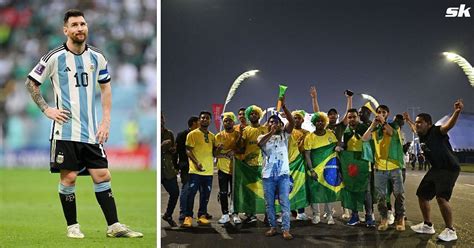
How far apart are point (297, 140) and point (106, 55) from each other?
1.62 m

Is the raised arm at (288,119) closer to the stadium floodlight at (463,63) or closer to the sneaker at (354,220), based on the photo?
the sneaker at (354,220)

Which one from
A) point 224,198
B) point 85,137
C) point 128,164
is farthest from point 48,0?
point 224,198

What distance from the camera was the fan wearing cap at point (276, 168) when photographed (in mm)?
3812

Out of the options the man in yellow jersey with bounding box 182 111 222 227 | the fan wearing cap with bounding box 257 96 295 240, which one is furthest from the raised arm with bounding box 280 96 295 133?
the man in yellow jersey with bounding box 182 111 222 227

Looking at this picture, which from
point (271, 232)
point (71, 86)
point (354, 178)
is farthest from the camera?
point (354, 178)

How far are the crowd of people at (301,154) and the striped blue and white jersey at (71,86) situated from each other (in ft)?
1.94

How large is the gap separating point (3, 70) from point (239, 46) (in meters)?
1.81

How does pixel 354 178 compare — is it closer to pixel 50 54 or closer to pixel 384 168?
pixel 384 168

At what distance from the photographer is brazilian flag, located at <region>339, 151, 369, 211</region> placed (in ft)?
12.9

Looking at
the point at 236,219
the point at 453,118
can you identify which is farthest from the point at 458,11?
the point at 236,219

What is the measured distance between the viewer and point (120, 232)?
381 centimetres

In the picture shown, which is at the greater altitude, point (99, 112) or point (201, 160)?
point (99, 112)

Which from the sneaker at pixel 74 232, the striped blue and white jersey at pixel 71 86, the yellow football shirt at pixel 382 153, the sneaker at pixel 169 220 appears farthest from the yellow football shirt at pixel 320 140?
the sneaker at pixel 74 232

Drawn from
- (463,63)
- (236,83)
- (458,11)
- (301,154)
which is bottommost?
(301,154)
